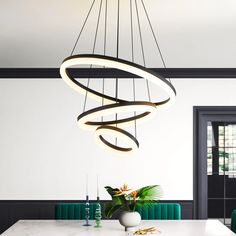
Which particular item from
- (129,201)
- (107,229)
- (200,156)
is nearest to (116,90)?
(129,201)

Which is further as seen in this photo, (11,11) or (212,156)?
(212,156)

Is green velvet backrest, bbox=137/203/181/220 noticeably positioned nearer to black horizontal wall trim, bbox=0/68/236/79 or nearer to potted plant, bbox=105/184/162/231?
potted plant, bbox=105/184/162/231

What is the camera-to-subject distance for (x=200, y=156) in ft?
17.1

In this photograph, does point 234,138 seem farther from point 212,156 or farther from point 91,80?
point 91,80

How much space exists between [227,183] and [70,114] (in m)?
1.69

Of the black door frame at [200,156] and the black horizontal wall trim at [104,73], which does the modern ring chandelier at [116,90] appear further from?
the black door frame at [200,156]

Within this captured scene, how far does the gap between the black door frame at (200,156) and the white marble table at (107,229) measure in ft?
4.31

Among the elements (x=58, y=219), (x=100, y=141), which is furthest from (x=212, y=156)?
(x=100, y=141)

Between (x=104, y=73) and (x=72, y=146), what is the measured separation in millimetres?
786

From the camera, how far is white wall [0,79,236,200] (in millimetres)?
5199

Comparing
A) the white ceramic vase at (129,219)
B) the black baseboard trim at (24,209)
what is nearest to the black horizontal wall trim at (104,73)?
the black baseboard trim at (24,209)

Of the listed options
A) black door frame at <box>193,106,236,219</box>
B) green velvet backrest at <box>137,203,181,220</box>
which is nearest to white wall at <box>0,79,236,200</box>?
black door frame at <box>193,106,236,219</box>

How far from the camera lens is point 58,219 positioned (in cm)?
427

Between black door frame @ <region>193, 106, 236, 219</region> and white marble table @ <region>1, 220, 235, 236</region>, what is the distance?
131 centimetres
